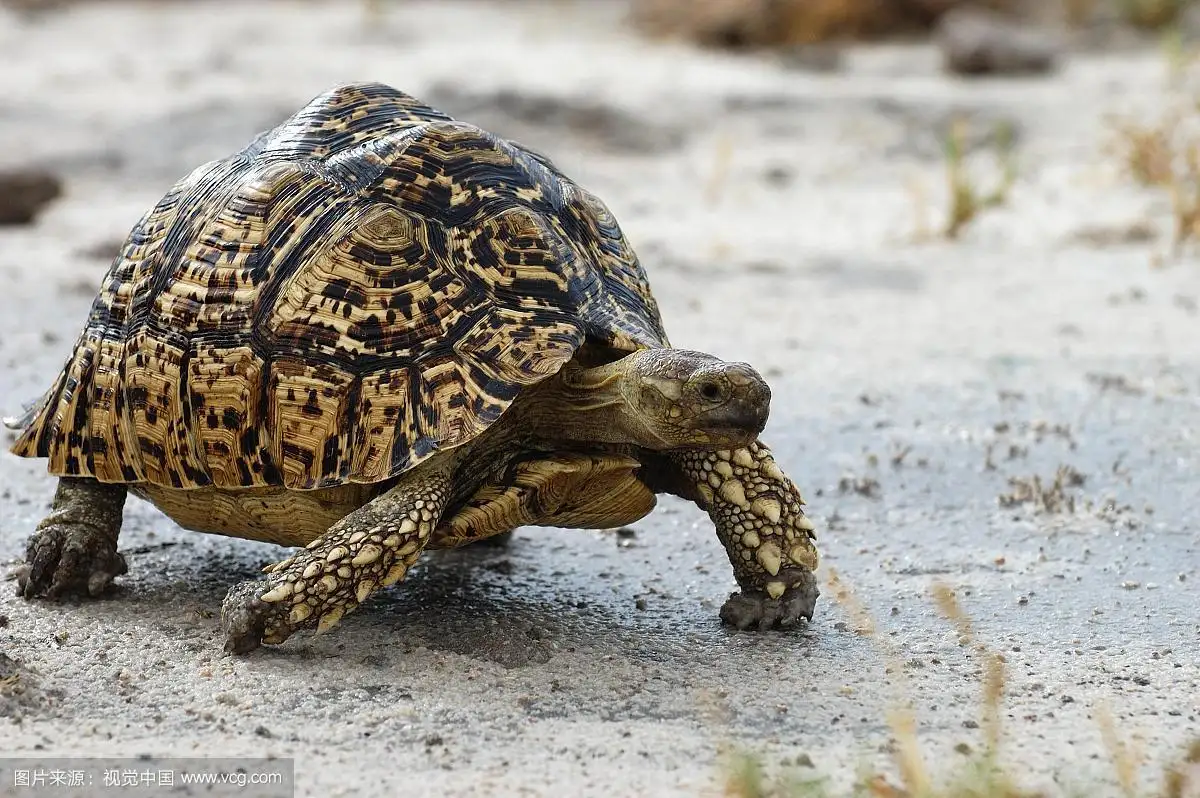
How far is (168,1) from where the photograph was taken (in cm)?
1527

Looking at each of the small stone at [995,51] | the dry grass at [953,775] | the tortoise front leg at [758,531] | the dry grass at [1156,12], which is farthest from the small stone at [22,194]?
the dry grass at [1156,12]

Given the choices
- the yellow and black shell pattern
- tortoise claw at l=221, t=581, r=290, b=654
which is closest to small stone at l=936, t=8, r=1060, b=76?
the yellow and black shell pattern

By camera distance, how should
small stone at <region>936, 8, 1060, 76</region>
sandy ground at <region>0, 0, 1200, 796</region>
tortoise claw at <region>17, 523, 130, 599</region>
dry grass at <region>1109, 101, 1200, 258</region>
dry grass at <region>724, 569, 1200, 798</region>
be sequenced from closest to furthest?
dry grass at <region>724, 569, 1200, 798</region>, sandy ground at <region>0, 0, 1200, 796</region>, tortoise claw at <region>17, 523, 130, 599</region>, dry grass at <region>1109, 101, 1200, 258</region>, small stone at <region>936, 8, 1060, 76</region>

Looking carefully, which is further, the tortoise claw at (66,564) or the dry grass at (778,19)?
the dry grass at (778,19)

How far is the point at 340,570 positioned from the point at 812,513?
64.1 inches

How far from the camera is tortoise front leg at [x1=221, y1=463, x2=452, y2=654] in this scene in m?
3.00

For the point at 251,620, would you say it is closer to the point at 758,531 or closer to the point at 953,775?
the point at 758,531

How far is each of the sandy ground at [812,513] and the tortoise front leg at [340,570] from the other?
9 cm

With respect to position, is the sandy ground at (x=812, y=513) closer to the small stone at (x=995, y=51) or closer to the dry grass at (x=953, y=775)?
the dry grass at (x=953, y=775)

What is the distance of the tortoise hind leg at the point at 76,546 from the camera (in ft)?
11.2

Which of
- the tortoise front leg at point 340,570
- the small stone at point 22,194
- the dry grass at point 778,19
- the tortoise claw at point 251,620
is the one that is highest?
the dry grass at point 778,19

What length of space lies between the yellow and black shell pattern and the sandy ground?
0.43m

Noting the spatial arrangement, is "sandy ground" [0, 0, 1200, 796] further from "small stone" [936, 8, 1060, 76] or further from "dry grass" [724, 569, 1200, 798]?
"small stone" [936, 8, 1060, 76]

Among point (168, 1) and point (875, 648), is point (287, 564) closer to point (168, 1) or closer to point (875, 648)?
point (875, 648)
